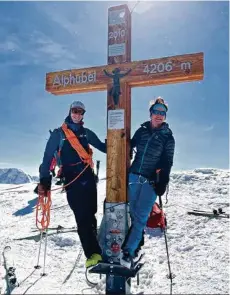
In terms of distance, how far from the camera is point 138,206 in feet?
17.1

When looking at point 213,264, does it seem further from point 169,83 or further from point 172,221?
point 169,83

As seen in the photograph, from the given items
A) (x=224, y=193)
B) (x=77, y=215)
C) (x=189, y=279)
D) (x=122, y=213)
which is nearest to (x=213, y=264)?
(x=189, y=279)

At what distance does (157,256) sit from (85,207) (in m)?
2.44

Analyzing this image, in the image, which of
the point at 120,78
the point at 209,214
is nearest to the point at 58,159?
the point at 120,78

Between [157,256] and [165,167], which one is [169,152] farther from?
[157,256]

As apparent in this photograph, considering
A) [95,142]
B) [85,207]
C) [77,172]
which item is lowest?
[85,207]

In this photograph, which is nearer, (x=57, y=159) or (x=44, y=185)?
(x=44, y=185)

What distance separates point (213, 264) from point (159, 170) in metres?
2.43

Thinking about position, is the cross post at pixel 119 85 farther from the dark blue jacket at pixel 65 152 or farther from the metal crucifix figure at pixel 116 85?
the dark blue jacket at pixel 65 152

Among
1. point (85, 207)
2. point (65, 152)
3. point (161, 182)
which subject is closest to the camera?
point (161, 182)

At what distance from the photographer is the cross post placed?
17.7ft

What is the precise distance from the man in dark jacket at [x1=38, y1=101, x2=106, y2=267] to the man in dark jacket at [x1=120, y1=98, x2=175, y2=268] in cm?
70

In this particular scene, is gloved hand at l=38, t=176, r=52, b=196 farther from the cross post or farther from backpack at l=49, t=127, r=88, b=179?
the cross post

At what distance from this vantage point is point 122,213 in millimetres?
5453
